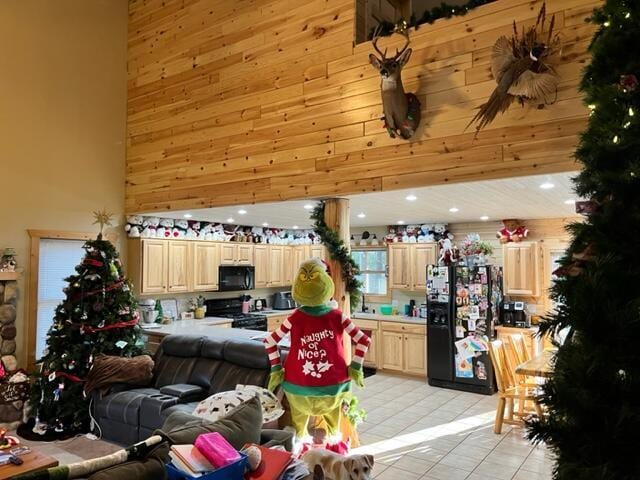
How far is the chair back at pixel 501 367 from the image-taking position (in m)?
4.64

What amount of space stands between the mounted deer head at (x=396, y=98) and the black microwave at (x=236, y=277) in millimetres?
4423

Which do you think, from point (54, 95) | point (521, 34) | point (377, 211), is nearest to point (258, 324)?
point (377, 211)

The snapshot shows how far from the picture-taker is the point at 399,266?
289 inches

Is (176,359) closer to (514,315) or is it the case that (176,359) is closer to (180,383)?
(180,383)

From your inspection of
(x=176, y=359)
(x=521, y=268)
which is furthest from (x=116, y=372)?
(x=521, y=268)

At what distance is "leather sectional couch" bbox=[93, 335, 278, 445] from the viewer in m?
4.04

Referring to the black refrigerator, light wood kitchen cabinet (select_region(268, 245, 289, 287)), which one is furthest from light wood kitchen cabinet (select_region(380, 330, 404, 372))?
light wood kitchen cabinet (select_region(268, 245, 289, 287))

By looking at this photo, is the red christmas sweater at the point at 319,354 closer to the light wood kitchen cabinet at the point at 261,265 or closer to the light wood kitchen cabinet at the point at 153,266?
the light wood kitchen cabinet at the point at 153,266

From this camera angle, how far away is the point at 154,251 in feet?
20.1

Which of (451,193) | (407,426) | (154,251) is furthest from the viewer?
(154,251)

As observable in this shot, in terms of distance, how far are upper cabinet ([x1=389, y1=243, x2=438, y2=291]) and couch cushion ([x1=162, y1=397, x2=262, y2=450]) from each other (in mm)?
5110

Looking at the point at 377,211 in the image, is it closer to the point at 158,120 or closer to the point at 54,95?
the point at 158,120

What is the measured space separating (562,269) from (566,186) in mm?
2709

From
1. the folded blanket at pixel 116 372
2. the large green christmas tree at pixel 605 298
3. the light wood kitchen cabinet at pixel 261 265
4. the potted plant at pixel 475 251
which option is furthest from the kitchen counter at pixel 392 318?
the large green christmas tree at pixel 605 298
